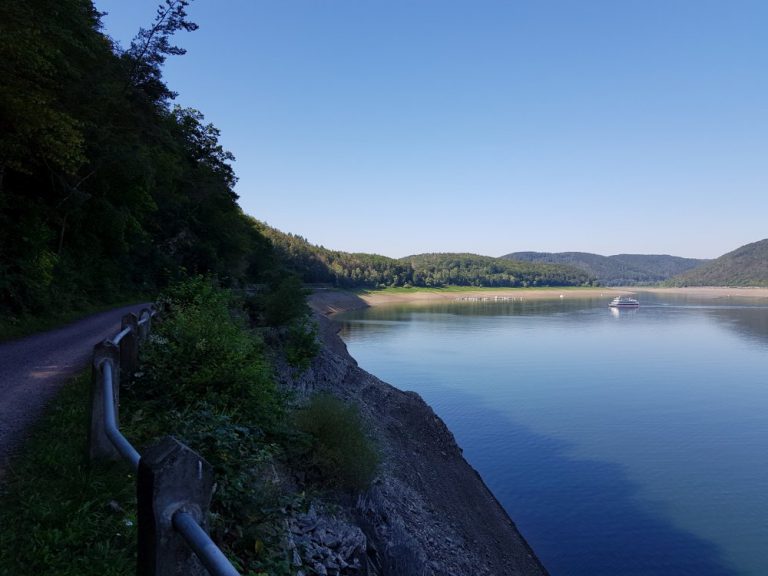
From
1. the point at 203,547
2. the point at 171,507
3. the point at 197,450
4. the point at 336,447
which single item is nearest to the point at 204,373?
the point at 197,450

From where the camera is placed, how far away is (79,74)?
64.6ft

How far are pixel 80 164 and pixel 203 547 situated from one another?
69.5 ft

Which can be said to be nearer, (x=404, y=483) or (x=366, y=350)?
(x=404, y=483)

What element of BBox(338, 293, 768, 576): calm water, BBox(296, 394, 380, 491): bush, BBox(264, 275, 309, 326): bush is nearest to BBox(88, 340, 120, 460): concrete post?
BBox(296, 394, 380, 491): bush

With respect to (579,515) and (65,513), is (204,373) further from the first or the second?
(579,515)

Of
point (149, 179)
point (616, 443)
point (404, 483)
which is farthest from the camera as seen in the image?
point (149, 179)

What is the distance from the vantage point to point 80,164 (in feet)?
63.8

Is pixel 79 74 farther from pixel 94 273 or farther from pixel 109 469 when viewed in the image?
pixel 109 469

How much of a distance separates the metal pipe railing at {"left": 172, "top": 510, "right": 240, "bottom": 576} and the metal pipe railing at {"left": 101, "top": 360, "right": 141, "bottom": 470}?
0.85 meters

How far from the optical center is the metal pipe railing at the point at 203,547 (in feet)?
7.25

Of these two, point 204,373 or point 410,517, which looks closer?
point 204,373

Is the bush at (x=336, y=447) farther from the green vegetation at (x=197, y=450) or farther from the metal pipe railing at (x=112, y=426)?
the metal pipe railing at (x=112, y=426)

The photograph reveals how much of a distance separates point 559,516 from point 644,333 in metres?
57.6

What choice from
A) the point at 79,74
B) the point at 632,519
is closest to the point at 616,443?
the point at 632,519
